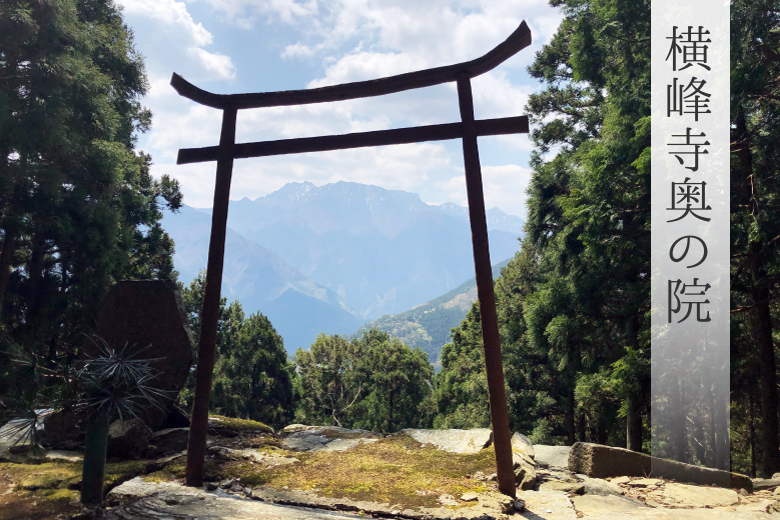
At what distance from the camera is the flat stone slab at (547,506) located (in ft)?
12.2

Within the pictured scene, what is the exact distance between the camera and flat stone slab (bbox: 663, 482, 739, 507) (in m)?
4.18

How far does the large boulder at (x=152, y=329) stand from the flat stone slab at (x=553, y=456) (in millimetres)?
4692

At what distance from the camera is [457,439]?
235 inches

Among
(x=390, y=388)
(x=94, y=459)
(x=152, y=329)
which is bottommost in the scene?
(x=390, y=388)

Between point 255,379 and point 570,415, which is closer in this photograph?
point 570,415

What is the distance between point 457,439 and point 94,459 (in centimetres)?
399

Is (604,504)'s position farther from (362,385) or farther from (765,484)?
(362,385)

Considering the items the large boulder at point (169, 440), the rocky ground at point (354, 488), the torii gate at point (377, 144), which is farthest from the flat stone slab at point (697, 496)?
the large boulder at point (169, 440)

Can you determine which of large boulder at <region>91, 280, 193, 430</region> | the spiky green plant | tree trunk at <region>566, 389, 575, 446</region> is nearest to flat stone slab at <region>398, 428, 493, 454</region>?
large boulder at <region>91, 280, 193, 430</region>

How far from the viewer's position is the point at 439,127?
172 inches

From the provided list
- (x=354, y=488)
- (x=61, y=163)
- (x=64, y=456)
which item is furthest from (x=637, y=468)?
(x=61, y=163)

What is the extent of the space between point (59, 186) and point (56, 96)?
149cm

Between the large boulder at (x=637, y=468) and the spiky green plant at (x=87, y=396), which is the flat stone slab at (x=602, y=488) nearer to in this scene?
the large boulder at (x=637, y=468)

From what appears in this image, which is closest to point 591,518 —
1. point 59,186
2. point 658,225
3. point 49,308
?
point 658,225
